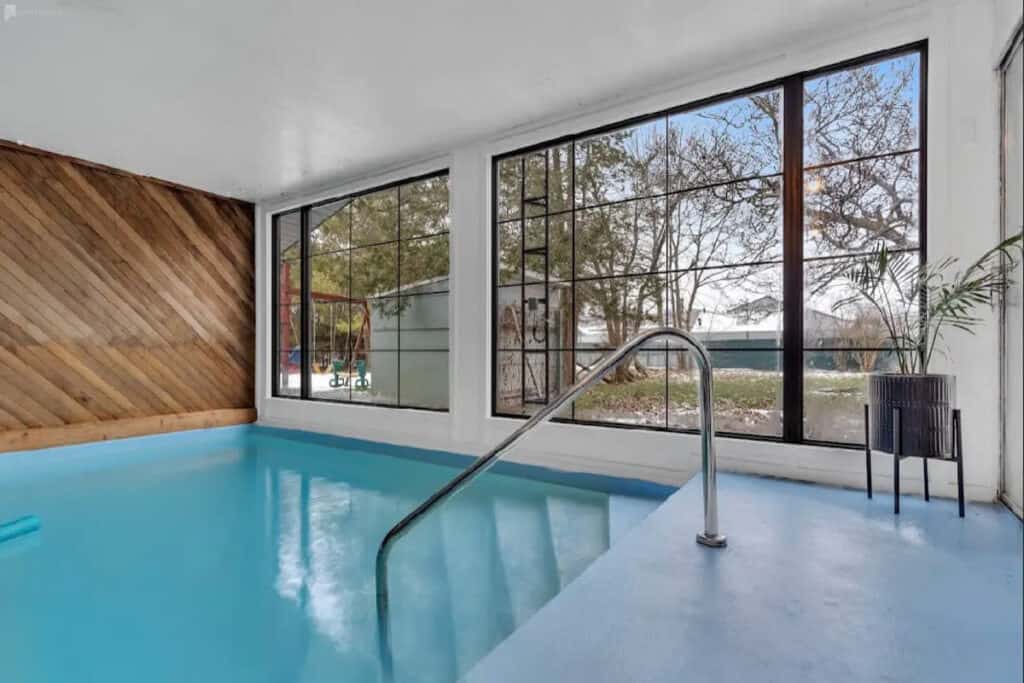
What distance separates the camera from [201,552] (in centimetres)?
245

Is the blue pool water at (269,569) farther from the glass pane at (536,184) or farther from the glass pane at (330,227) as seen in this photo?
the glass pane at (330,227)

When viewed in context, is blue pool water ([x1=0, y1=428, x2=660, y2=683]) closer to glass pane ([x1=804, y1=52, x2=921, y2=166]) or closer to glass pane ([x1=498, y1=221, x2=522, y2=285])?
glass pane ([x1=498, y1=221, x2=522, y2=285])

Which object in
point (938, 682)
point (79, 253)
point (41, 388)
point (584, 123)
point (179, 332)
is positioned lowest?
point (938, 682)

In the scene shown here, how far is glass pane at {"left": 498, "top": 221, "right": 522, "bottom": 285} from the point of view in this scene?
397cm

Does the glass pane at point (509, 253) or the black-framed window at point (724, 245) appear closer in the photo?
the black-framed window at point (724, 245)

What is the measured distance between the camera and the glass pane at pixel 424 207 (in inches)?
177

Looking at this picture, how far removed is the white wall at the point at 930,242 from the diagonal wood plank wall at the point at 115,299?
2402mm

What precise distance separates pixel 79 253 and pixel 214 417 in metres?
1.91

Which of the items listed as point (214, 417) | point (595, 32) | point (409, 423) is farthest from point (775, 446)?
point (214, 417)

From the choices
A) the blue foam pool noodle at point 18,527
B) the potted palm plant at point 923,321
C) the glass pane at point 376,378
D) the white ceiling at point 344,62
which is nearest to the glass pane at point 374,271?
the glass pane at point 376,378

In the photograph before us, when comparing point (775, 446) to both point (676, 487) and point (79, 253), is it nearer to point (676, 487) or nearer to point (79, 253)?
point (676, 487)

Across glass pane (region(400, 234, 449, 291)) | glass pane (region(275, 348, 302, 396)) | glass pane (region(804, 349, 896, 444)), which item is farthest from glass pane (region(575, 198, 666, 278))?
glass pane (region(275, 348, 302, 396))

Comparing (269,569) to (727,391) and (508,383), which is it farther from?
(727,391)

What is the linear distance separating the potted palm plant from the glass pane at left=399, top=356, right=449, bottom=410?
308 centimetres
